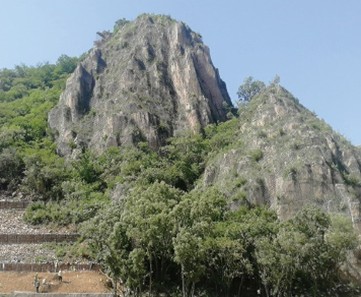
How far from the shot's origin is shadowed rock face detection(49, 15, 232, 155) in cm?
7150

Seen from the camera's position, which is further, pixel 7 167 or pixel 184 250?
pixel 7 167

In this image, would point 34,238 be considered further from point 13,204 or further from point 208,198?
point 208,198

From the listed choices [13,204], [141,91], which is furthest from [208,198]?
[141,91]

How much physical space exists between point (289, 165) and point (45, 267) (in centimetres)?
2626

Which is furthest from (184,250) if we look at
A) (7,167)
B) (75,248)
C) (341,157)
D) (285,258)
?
(7,167)

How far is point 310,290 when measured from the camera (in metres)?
43.2

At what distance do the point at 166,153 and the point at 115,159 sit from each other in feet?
22.2

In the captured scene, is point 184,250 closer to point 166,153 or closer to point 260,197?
point 260,197

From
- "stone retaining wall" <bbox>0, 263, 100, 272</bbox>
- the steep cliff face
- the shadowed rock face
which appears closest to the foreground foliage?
"stone retaining wall" <bbox>0, 263, 100, 272</bbox>

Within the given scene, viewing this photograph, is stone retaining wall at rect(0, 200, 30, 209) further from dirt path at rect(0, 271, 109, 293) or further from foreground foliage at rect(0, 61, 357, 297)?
dirt path at rect(0, 271, 109, 293)

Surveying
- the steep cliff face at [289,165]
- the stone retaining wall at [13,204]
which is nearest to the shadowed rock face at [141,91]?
the steep cliff face at [289,165]

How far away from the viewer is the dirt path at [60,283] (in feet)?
135

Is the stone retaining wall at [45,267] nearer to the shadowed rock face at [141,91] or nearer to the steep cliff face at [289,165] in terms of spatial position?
the steep cliff face at [289,165]

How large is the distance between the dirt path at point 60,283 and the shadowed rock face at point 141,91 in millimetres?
27394
